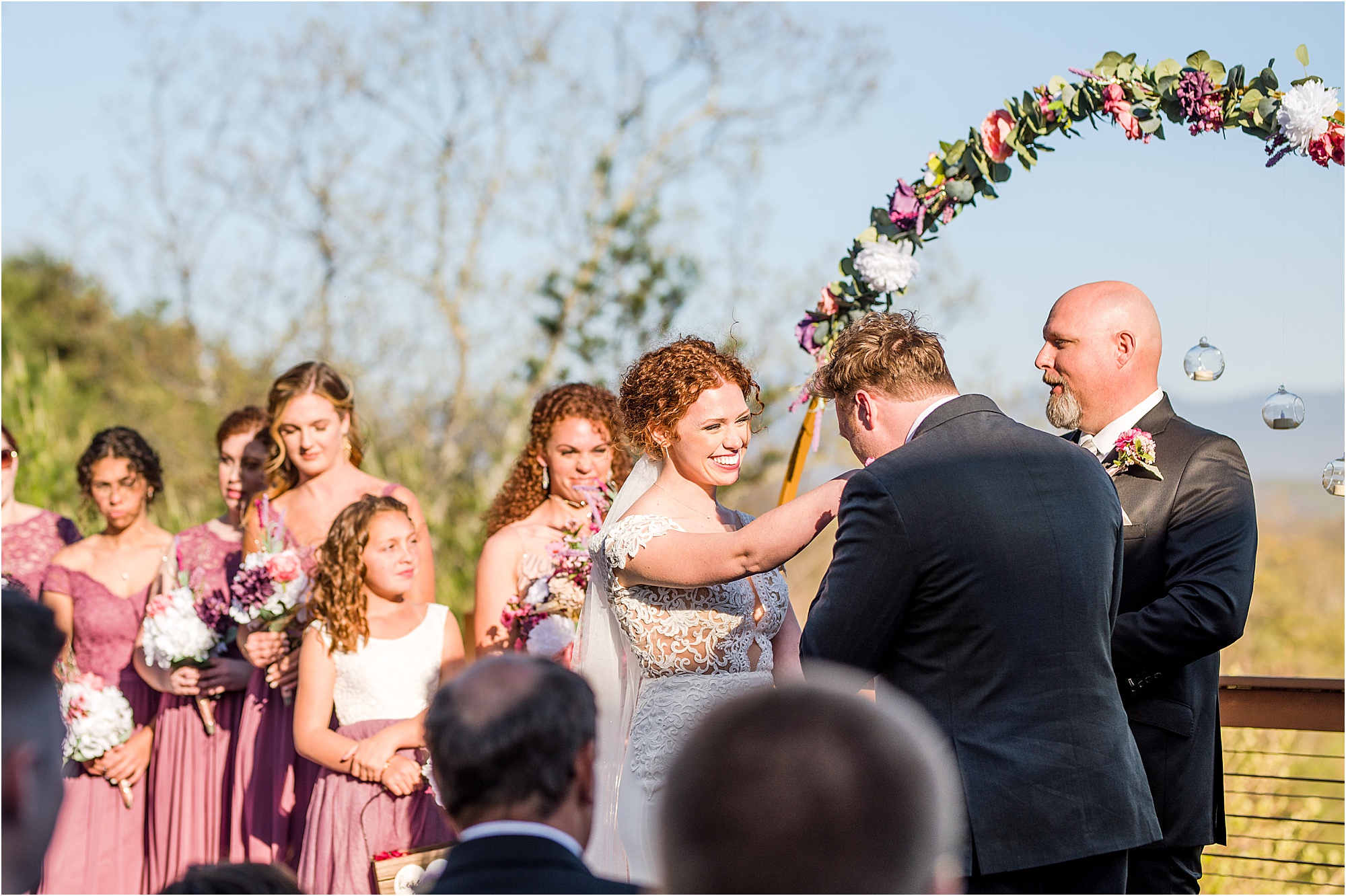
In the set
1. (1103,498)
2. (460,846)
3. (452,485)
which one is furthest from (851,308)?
(452,485)

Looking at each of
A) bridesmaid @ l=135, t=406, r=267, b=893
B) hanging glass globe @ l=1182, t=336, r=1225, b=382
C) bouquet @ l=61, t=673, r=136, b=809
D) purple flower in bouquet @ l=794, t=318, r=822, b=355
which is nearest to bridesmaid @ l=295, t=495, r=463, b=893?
bridesmaid @ l=135, t=406, r=267, b=893

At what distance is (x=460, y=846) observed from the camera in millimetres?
1662

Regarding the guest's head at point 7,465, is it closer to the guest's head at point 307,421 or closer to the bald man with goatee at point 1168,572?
the guest's head at point 307,421

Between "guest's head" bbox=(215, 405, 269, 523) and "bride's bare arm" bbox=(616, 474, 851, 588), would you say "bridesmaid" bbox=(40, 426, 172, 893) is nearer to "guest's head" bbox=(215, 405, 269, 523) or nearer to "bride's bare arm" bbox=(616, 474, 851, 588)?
"guest's head" bbox=(215, 405, 269, 523)

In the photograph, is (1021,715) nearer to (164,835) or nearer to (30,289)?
(164,835)

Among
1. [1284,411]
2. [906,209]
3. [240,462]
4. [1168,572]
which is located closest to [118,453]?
[240,462]

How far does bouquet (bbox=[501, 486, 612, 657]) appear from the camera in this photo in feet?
14.3

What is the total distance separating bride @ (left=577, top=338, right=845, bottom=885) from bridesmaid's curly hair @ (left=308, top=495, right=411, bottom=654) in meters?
1.12

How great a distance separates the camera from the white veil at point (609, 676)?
138 inches

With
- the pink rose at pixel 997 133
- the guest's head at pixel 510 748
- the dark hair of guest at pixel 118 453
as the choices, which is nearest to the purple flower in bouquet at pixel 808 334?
the pink rose at pixel 997 133

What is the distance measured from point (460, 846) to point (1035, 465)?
1.59 m

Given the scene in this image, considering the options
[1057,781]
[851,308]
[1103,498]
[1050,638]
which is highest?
[851,308]

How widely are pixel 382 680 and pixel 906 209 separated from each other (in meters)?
2.84

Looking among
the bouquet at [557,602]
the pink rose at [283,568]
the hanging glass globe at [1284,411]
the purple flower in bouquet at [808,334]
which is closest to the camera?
the hanging glass globe at [1284,411]
